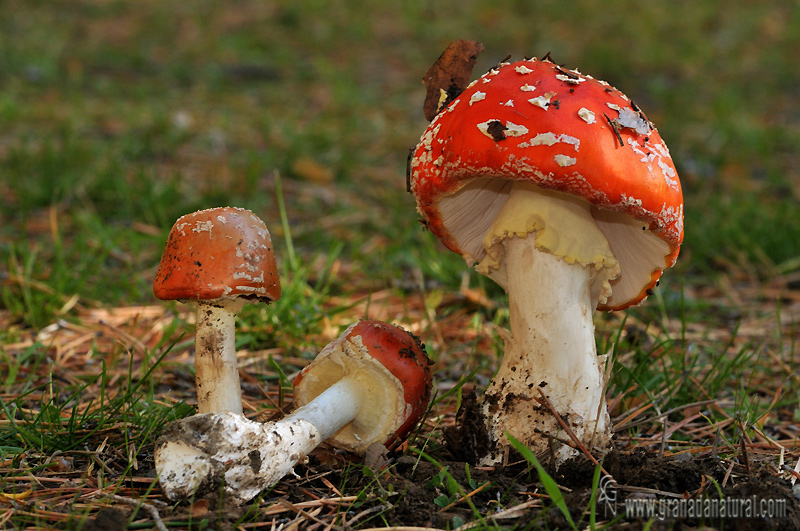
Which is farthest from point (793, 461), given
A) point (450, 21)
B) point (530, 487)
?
point (450, 21)

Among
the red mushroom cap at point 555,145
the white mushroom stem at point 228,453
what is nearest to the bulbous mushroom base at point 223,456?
the white mushroom stem at point 228,453

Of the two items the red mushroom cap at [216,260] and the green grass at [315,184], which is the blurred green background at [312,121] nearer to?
the green grass at [315,184]

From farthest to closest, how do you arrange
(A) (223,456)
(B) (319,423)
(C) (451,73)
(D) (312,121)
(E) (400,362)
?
(D) (312,121), (C) (451,73), (E) (400,362), (B) (319,423), (A) (223,456)

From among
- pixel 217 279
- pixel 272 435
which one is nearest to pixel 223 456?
pixel 272 435

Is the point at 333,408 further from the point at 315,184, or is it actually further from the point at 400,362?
the point at 315,184

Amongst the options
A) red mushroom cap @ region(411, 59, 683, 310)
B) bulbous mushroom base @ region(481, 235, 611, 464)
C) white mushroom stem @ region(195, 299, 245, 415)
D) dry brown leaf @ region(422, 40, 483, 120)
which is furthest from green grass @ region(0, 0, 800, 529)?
red mushroom cap @ region(411, 59, 683, 310)

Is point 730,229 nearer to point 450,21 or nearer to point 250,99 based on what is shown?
point 250,99

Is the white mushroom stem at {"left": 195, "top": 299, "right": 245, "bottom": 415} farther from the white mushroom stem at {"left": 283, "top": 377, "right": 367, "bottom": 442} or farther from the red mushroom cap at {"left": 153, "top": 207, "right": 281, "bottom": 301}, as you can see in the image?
the white mushroom stem at {"left": 283, "top": 377, "right": 367, "bottom": 442}
